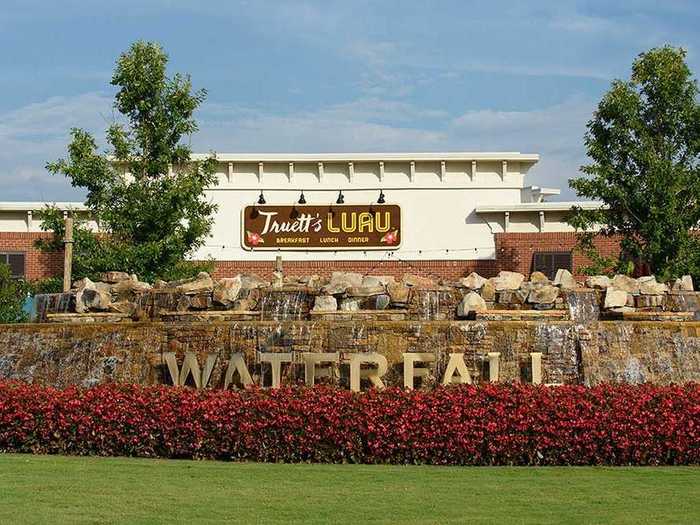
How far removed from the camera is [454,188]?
39625 millimetres

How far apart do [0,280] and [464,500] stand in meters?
24.1

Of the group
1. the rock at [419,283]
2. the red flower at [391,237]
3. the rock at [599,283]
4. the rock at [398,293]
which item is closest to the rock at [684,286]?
the rock at [599,283]

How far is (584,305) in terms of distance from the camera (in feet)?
75.9

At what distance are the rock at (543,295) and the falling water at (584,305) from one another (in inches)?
36.8

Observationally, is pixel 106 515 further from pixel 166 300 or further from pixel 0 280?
pixel 0 280

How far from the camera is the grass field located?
12250 millimetres

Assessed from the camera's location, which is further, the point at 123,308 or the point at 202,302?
the point at 123,308

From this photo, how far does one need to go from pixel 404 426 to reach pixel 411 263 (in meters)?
22.9

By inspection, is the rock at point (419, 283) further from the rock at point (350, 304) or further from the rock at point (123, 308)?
the rock at point (123, 308)

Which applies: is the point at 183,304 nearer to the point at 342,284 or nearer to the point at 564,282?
the point at 342,284

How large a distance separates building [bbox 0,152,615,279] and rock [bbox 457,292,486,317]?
17646 millimetres

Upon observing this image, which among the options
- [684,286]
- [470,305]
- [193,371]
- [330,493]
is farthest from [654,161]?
[330,493]

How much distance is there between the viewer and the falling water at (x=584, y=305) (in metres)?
23.0

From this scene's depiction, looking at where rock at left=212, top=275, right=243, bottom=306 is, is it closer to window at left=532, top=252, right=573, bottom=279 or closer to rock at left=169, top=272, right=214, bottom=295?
rock at left=169, top=272, right=214, bottom=295
